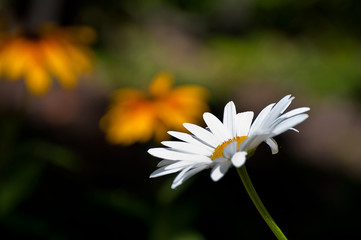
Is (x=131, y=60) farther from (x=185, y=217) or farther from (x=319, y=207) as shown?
(x=185, y=217)

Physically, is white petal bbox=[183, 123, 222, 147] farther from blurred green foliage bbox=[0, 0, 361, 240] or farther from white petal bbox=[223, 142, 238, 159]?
blurred green foliage bbox=[0, 0, 361, 240]

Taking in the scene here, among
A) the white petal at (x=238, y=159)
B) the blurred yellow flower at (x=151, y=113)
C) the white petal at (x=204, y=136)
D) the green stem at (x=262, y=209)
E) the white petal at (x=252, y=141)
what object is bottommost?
the green stem at (x=262, y=209)

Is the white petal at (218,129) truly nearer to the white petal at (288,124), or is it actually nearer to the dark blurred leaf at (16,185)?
the white petal at (288,124)

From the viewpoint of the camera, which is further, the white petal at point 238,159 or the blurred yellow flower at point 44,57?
the blurred yellow flower at point 44,57

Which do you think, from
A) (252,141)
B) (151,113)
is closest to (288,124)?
(252,141)

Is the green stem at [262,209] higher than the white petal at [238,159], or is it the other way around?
the white petal at [238,159]

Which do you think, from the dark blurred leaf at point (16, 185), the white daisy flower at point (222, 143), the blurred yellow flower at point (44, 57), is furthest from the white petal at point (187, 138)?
the dark blurred leaf at point (16, 185)
